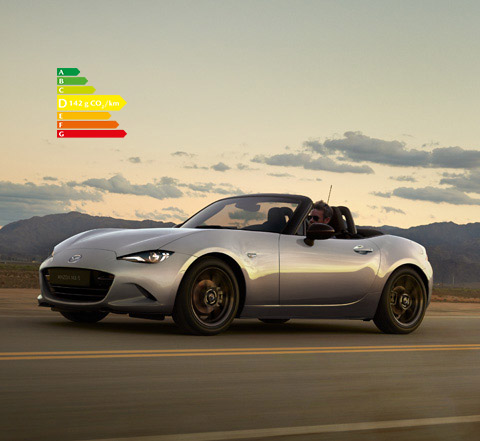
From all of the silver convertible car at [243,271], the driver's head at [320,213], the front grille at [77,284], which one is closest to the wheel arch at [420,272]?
the silver convertible car at [243,271]

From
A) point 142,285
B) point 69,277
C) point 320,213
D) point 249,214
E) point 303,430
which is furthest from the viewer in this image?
point 320,213

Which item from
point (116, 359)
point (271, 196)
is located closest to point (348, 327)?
point (271, 196)

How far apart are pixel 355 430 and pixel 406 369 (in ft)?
9.10

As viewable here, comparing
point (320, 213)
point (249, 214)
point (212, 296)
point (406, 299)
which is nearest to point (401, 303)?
point (406, 299)

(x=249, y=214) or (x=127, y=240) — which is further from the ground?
(x=249, y=214)

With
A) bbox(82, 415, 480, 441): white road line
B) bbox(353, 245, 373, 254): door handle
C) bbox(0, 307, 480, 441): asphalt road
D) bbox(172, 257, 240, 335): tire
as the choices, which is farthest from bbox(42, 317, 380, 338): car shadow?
bbox(82, 415, 480, 441): white road line

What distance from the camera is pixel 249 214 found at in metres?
10.1

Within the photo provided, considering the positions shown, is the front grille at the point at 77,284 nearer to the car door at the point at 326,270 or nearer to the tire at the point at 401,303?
the car door at the point at 326,270

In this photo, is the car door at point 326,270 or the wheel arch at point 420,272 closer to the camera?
the car door at point 326,270

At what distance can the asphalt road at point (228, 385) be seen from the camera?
4461 mm

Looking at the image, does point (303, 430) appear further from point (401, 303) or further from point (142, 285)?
point (401, 303)

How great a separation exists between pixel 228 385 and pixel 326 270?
4.06 meters

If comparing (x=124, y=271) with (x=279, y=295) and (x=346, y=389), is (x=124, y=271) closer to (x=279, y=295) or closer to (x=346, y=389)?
(x=279, y=295)

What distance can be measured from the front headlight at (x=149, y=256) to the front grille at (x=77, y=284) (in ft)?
0.86
